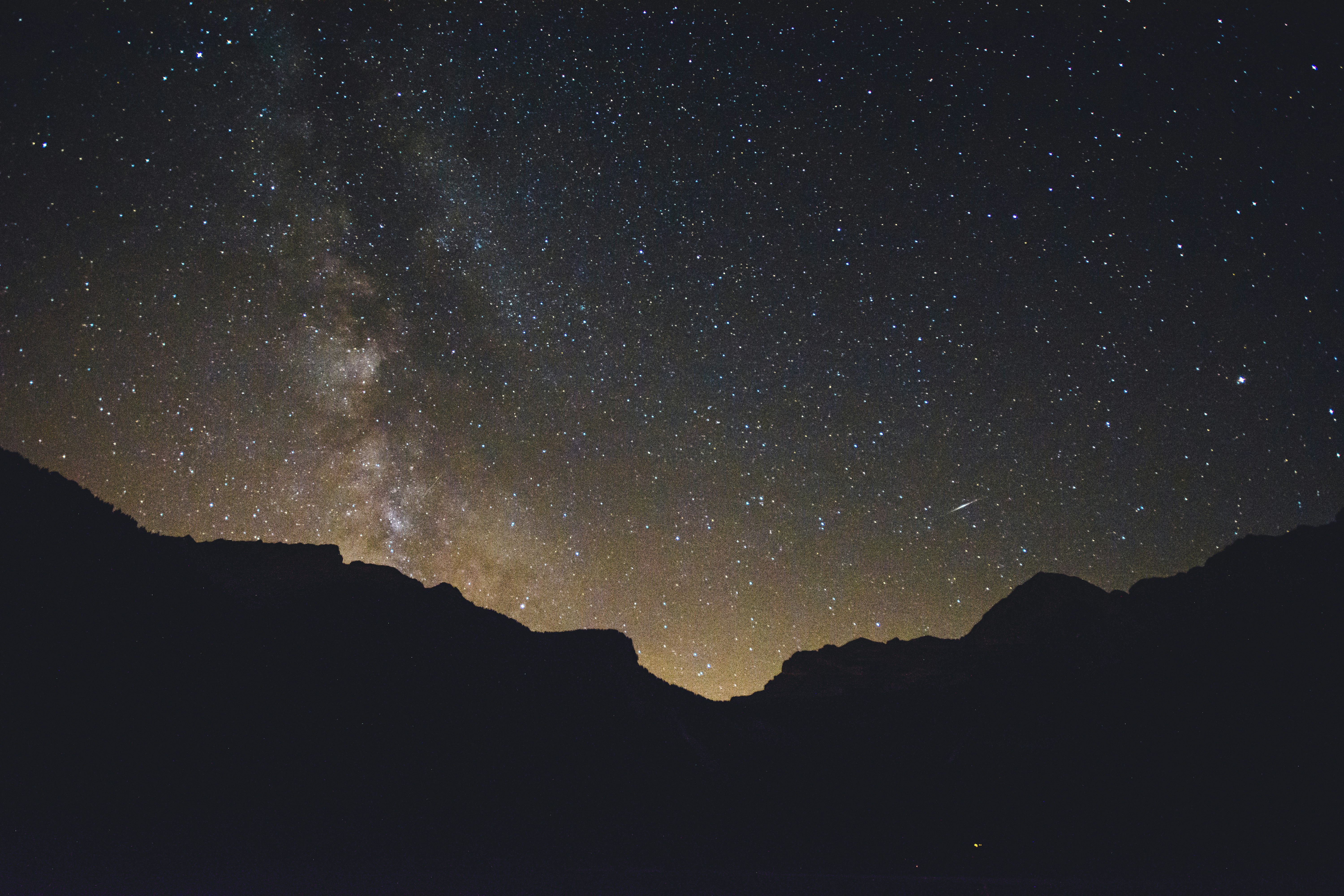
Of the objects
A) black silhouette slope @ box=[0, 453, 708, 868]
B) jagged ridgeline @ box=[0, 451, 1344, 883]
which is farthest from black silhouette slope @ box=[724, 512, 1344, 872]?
black silhouette slope @ box=[0, 453, 708, 868]

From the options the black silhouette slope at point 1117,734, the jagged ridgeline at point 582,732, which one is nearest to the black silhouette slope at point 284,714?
the jagged ridgeline at point 582,732

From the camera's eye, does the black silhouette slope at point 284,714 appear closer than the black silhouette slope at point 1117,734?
Yes

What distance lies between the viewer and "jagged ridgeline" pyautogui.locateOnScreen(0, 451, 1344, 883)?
18.5 metres

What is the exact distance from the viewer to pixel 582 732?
3259cm

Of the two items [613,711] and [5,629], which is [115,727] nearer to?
[5,629]

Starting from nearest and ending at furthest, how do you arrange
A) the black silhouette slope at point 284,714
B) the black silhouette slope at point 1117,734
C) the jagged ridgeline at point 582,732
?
1. the black silhouette slope at point 284,714
2. the jagged ridgeline at point 582,732
3. the black silhouette slope at point 1117,734

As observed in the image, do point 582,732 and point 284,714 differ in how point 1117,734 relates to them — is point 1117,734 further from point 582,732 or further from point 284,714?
point 284,714

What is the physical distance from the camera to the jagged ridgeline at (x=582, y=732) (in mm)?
18453

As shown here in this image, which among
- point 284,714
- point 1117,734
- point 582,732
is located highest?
point 284,714

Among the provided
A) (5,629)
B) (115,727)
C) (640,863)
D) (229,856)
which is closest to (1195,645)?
(640,863)

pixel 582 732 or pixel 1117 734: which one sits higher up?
pixel 1117 734

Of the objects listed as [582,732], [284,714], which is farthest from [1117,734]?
[284,714]

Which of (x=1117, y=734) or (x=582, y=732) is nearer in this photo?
(x=582, y=732)

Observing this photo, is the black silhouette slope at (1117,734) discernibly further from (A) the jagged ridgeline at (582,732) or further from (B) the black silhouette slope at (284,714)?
(B) the black silhouette slope at (284,714)
